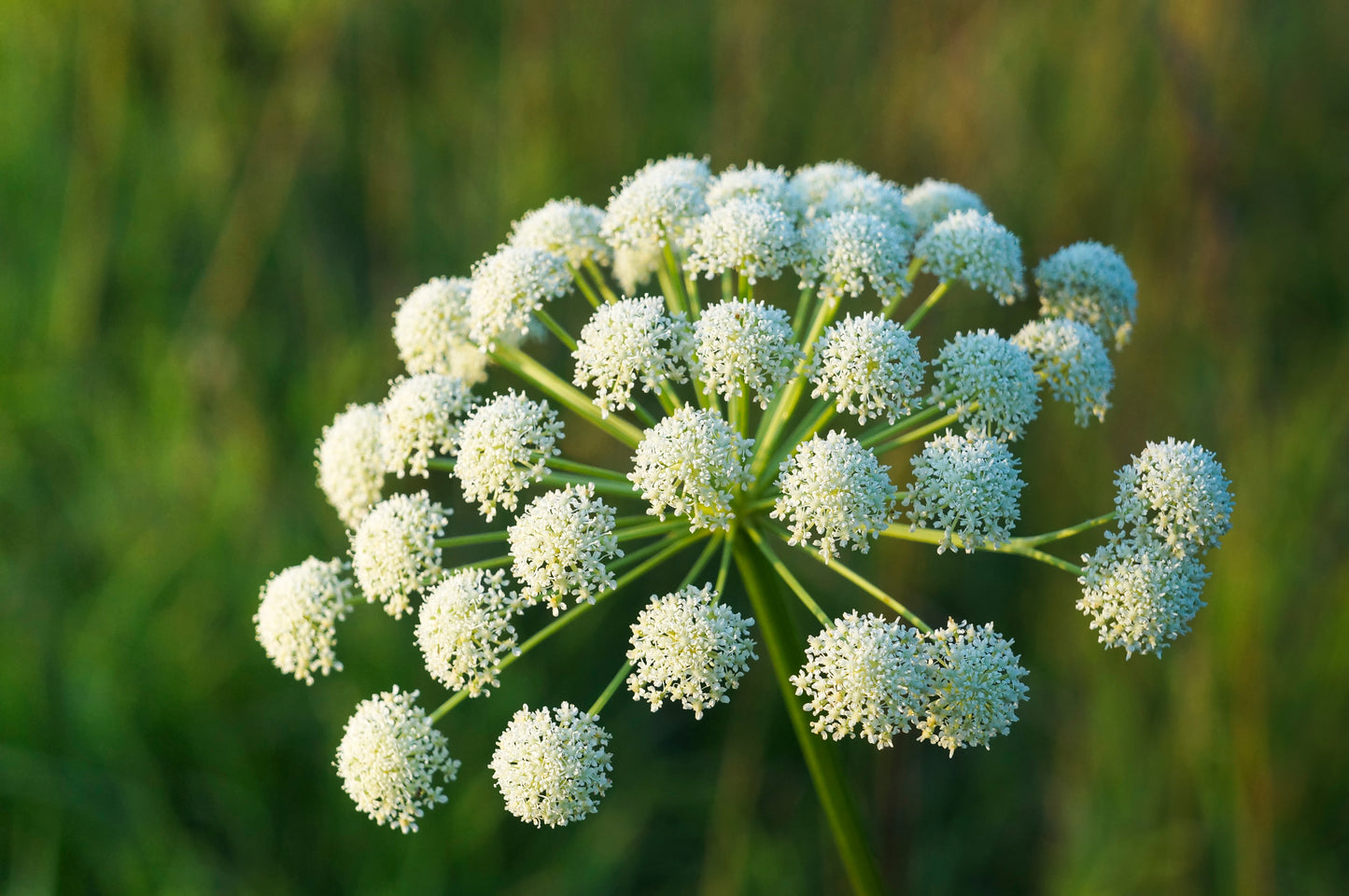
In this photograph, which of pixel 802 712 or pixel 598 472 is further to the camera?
pixel 598 472

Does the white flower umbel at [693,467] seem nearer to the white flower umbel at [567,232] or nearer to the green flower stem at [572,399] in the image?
the green flower stem at [572,399]

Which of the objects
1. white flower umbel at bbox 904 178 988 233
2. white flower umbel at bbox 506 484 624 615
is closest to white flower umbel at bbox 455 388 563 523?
white flower umbel at bbox 506 484 624 615

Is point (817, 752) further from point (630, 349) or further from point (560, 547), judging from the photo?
point (630, 349)

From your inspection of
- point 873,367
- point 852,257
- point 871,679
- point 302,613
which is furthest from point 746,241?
point 302,613

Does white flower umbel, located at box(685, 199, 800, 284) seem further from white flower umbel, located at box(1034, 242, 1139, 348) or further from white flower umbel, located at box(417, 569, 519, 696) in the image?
white flower umbel, located at box(417, 569, 519, 696)

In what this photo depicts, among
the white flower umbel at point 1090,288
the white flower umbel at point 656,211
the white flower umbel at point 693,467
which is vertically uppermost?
the white flower umbel at point 656,211

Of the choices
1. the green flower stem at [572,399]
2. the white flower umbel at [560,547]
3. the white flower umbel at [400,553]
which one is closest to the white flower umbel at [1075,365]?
the green flower stem at [572,399]

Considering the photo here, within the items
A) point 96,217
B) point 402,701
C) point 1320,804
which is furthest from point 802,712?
point 96,217

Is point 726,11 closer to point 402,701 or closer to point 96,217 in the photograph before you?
point 96,217
